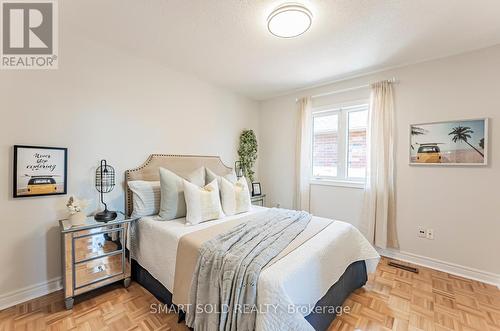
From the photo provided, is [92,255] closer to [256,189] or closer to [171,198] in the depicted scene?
[171,198]

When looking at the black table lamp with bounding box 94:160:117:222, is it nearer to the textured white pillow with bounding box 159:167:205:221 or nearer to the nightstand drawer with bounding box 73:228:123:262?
the nightstand drawer with bounding box 73:228:123:262

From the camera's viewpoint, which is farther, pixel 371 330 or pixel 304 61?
pixel 304 61

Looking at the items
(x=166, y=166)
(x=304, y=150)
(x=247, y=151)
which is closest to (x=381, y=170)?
(x=304, y=150)

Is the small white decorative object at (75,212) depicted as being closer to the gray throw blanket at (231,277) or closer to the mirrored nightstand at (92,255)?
the mirrored nightstand at (92,255)

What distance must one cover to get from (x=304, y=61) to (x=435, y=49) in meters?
1.38

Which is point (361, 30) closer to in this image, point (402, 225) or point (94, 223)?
point (402, 225)

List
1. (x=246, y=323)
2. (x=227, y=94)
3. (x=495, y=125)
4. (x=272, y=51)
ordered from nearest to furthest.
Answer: (x=246, y=323), (x=495, y=125), (x=272, y=51), (x=227, y=94)

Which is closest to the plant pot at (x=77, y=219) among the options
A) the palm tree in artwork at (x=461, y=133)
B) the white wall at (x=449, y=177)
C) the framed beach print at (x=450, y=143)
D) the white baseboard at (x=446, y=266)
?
the white wall at (x=449, y=177)

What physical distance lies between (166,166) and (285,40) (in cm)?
202

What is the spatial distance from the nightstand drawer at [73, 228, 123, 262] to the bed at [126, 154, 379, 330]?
0.19 meters

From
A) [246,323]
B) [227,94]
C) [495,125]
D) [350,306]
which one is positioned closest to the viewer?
[246,323]

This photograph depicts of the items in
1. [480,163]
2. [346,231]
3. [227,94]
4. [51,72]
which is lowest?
[346,231]

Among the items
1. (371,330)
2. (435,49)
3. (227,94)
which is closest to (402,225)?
(371,330)

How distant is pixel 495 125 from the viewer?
7.27ft
